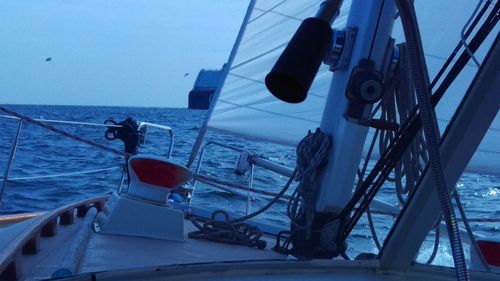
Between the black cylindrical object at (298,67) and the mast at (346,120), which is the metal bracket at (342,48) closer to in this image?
the mast at (346,120)

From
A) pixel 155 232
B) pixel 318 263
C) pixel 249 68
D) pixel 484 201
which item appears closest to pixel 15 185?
pixel 249 68

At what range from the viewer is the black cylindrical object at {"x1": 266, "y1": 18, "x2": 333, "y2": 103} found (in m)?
1.18

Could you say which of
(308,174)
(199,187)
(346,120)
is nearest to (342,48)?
(346,120)

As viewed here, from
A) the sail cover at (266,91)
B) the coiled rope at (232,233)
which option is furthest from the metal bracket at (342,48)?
the sail cover at (266,91)

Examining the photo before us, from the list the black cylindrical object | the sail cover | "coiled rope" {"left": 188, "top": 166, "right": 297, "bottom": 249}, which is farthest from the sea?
the black cylindrical object

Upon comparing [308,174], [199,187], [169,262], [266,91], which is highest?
[266,91]

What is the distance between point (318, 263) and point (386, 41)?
74 centimetres

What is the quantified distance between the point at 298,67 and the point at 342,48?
2.42 ft

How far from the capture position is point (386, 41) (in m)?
1.86

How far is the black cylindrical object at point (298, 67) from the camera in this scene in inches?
46.6

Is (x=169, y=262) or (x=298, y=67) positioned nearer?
(x=298, y=67)

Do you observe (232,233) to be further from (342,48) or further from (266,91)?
(266,91)

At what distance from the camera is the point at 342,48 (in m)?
1.89

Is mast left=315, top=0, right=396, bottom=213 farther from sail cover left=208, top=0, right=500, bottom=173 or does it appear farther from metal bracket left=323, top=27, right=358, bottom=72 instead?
sail cover left=208, top=0, right=500, bottom=173
